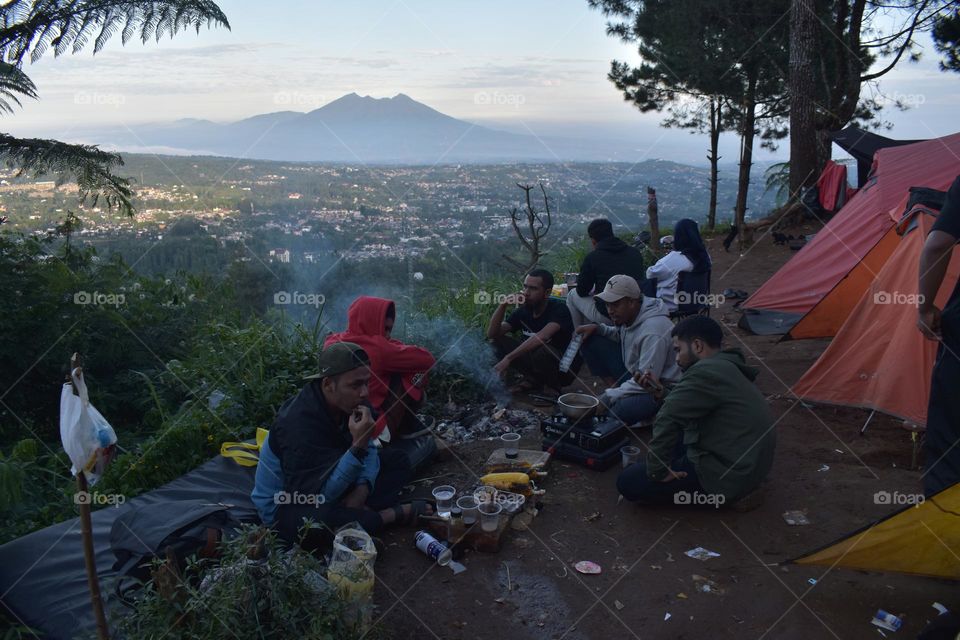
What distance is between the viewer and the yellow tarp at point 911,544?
8.70 feet

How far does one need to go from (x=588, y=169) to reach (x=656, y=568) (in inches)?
675

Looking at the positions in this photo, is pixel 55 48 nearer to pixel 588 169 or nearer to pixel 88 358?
pixel 88 358

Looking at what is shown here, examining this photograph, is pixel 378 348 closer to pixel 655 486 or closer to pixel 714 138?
pixel 655 486

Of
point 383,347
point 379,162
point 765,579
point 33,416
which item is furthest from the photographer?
point 379,162

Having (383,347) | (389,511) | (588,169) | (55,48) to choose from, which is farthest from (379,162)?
(389,511)

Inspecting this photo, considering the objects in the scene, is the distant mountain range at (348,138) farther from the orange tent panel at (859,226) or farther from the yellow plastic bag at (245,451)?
the yellow plastic bag at (245,451)

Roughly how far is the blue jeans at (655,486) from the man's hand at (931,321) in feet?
4.95

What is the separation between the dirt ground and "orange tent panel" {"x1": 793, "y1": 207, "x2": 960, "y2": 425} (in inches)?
11.4

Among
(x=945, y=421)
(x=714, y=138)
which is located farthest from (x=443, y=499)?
(x=714, y=138)

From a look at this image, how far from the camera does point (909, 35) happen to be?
41.3ft

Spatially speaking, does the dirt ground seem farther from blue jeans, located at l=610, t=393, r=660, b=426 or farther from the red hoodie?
the red hoodie

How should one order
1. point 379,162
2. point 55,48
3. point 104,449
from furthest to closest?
point 379,162, point 55,48, point 104,449

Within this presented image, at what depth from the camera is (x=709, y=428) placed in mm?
3742

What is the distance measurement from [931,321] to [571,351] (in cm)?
293
